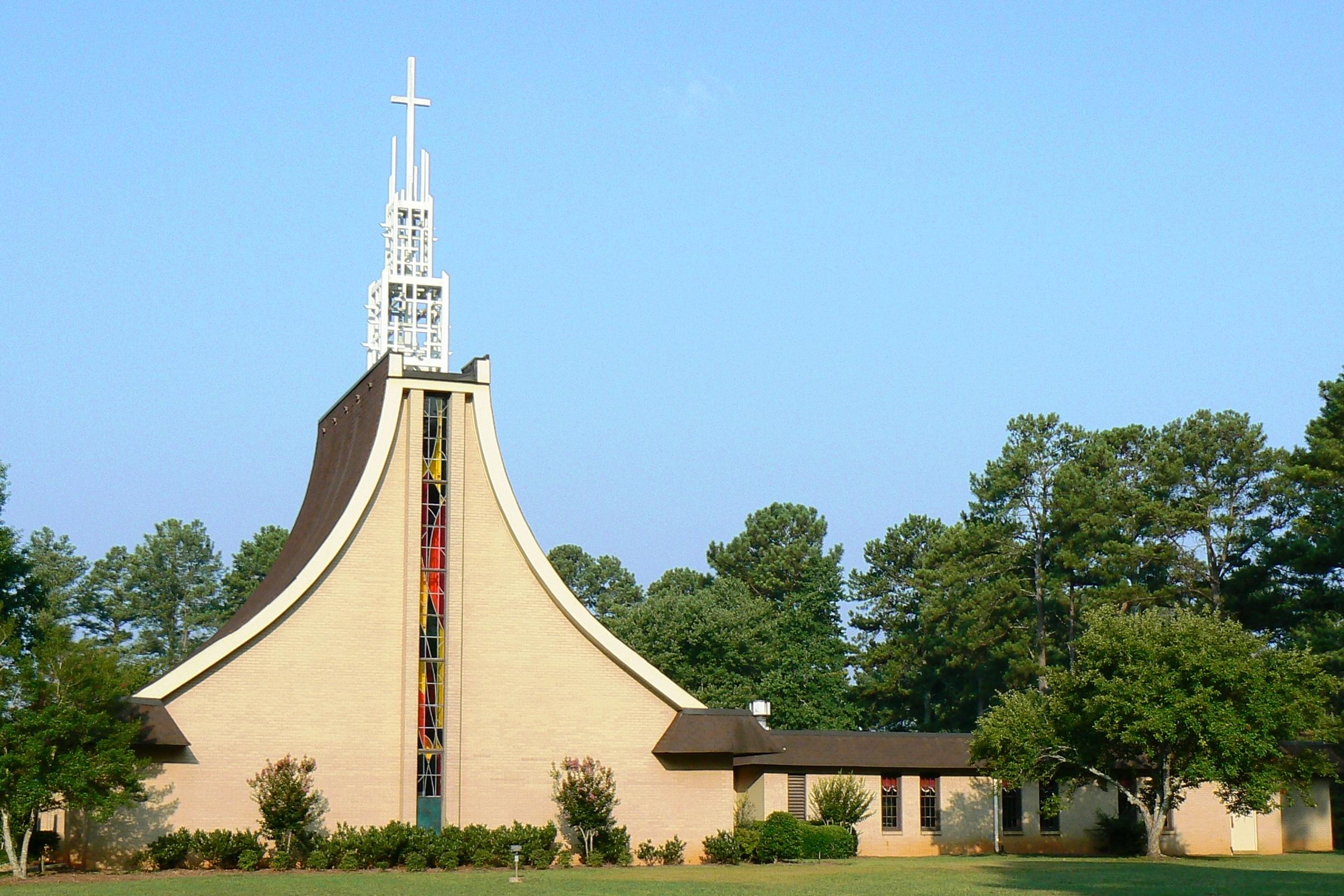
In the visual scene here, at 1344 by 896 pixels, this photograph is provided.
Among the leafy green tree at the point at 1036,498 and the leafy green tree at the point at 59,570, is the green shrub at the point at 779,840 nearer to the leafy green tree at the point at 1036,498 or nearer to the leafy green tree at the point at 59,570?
the leafy green tree at the point at 1036,498

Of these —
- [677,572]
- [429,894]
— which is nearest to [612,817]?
[429,894]

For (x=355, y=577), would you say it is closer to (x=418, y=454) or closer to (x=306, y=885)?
(x=418, y=454)

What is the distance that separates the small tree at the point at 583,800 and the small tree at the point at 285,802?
5115 millimetres

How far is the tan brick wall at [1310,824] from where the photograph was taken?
39.4 meters

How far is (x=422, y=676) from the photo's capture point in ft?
103

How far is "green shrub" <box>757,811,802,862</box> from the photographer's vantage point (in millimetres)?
32750

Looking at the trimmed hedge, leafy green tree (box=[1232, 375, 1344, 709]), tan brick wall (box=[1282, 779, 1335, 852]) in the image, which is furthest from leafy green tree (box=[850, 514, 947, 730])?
the trimmed hedge

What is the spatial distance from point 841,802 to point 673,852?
Answer: 19.6ft

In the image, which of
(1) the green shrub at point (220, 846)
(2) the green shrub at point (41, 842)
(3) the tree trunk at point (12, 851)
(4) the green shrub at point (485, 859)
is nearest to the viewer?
(3) the tree trunk at point (12, 851)

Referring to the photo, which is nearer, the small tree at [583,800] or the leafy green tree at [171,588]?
the small tree at [583,800]

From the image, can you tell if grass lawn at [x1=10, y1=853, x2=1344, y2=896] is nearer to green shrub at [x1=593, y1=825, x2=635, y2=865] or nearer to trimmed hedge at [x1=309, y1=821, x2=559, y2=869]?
trimmed hedge at [x1=309, y1=821, x2=559, y2=869]

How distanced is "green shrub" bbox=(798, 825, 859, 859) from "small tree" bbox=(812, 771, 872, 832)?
82 cm

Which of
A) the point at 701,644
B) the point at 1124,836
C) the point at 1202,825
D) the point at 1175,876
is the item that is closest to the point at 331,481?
the point at 1175,876

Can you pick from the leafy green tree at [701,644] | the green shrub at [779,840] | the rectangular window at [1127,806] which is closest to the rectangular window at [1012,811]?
the rectangular window at [1127,806]
